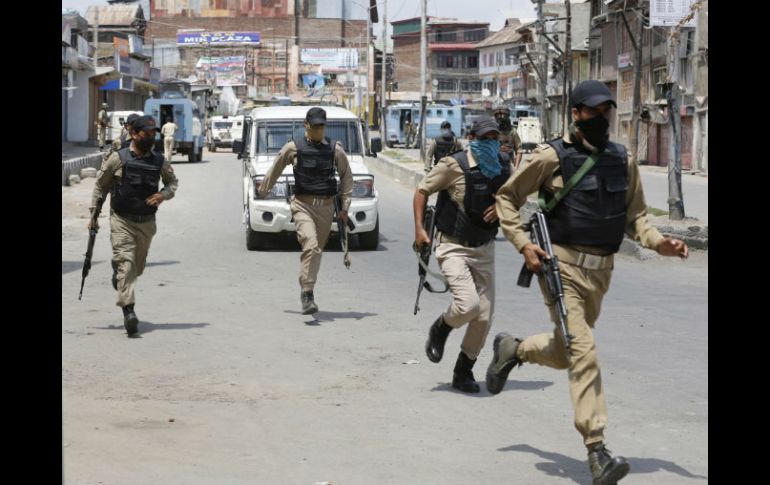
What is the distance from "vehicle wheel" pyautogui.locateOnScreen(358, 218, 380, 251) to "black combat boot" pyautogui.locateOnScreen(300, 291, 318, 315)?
6.57 metres

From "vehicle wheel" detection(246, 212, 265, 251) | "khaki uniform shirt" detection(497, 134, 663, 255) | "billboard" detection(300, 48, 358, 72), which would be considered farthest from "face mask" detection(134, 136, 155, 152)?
"billboard" detection(300, 48, 358, 72)

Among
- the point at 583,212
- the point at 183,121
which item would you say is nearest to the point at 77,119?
the point at 183,121

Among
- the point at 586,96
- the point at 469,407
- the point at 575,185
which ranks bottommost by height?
the point at 469,407

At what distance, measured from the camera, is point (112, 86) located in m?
72.0

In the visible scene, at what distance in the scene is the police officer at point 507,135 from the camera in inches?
576

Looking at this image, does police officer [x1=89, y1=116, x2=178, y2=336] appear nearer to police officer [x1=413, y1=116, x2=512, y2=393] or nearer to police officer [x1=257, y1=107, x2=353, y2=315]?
police officer [x1=257, y1=107, x2=353, y2=315]

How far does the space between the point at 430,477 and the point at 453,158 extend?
2.71 metres

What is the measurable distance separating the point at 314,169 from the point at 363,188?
21.2ft

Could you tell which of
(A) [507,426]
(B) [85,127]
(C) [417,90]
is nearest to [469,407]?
(A) [507,426]

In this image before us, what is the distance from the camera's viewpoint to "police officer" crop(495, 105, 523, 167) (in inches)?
576

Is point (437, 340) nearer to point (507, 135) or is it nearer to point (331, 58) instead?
point (507, 135)

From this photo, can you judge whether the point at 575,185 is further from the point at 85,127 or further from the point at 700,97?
the point at 85,127
